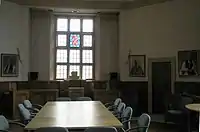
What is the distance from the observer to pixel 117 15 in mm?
11914

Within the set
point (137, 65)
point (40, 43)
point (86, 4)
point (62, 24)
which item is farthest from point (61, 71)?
point (137, 65)

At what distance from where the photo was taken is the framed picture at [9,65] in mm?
10080

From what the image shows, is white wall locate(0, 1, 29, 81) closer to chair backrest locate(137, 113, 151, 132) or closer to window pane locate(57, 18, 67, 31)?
window pane locate(57, 18, 67, 31)

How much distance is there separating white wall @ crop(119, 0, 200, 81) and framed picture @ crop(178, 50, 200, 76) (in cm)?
18

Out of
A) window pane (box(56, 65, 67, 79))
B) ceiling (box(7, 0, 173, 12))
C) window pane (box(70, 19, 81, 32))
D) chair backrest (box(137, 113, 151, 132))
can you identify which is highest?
ceiling (box(7, 0, 173, 12))

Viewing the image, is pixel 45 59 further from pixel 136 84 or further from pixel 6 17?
pixel 136 84

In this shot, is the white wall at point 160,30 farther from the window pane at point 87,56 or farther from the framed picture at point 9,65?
the framed picture at point 9,65

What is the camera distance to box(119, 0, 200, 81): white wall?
9414mm

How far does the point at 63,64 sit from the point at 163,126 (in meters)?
5.18

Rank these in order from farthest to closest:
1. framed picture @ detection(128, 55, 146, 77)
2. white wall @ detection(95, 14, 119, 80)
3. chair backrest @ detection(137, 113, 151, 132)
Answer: white wall @ detection(95, 14, 119, 80), framed picture @ detection(128, 55, 146, 77), chair backrest @ detection(137, 113, 151, 132)

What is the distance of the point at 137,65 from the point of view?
35.4ft

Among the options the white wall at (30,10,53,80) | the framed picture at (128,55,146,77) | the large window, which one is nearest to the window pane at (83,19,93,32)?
the large window

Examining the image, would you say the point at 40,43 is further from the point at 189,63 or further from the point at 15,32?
the point at 189,63

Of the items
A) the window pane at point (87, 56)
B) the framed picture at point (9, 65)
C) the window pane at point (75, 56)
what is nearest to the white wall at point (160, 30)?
the window pane at point (87, 56)
